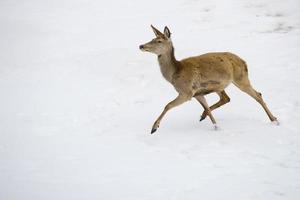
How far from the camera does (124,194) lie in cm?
615

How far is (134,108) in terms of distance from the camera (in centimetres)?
1023

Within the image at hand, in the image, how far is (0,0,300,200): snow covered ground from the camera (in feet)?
21.2

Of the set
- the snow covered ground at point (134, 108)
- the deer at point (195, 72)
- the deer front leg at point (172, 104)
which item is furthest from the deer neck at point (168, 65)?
the snow covered ground at point (134, 108)

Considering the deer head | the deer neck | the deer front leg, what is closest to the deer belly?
the deer front leg

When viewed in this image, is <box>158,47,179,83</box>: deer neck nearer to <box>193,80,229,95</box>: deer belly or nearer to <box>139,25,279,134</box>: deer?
<box>139,25,279,134</box>: deer

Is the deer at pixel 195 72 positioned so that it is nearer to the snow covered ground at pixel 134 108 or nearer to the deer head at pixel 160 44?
the deer head at pixel 160 44

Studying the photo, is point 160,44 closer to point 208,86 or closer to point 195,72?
point 195,72

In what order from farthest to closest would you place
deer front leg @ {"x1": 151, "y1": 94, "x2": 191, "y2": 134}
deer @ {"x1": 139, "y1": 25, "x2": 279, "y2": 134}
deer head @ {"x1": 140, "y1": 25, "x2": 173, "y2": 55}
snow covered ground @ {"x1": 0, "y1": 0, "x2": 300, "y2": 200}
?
1. deer head @ {"x1": 140, "y1": 25, "x2": 173, "y2": 55}
2. deer @ {"x1": 139, "y1": 25, "x2": 279, "y2": 134}
3. deer front leg @ {"x1": 151, "y1": 94, "x2": 191, "y2": 134}
4. snow covered ground @ {"x1": 0, "y1": 0, "x2": 300, "y2": 200}

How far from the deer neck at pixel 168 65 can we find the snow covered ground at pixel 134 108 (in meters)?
1.03

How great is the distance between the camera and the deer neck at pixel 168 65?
8.73m

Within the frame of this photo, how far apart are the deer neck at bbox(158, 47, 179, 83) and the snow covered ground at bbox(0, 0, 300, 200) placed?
1034 millimetres

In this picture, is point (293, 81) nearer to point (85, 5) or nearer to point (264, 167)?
point (264, 167)

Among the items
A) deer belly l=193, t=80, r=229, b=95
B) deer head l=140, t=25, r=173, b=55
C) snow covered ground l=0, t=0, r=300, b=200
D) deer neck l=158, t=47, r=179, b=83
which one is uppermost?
deer head l=140, t=25, r=173, b=55

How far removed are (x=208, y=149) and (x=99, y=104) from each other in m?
3.56
